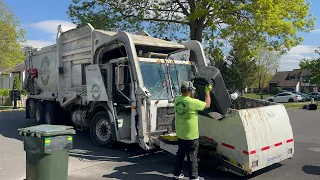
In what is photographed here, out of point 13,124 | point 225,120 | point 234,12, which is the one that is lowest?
point 13,124

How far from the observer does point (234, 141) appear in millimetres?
5484

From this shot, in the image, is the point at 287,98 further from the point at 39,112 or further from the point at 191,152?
the point at 191,152

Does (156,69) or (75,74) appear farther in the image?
(75,74)

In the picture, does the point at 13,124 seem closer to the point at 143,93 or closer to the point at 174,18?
the point at 143,93

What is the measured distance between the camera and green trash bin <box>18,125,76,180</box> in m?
4.82

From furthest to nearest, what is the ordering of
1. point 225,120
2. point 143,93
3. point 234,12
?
point 234,12, point 143,93, point 225,120

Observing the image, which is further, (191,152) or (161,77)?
(161,77)

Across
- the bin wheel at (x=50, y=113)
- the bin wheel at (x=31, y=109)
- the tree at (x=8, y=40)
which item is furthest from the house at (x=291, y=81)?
the bin wheel at (x=50, y=113)

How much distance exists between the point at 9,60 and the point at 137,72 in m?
27.2

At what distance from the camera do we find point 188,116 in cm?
520

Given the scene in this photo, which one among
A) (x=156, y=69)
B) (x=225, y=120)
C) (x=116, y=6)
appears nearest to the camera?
(x=225, y=120)

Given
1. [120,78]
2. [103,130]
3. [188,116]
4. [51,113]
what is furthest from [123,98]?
[51,113]

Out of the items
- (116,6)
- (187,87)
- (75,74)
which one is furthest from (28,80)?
(187,87)

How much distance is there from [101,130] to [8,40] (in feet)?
84.1
